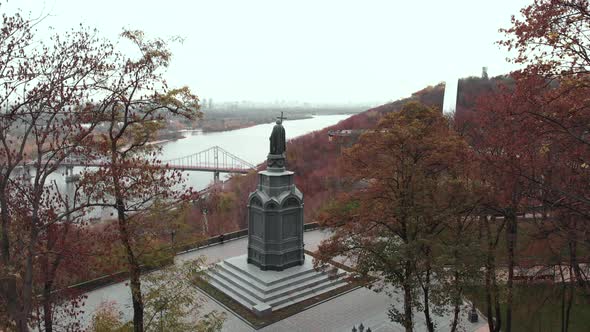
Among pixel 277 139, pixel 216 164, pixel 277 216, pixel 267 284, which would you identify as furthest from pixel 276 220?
pixel 216 164

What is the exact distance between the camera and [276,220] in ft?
55.5

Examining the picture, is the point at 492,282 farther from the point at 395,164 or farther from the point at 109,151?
the point at 109,151

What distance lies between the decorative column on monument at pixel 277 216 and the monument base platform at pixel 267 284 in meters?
0.55

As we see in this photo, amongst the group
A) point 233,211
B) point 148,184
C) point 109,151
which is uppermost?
point 109,151

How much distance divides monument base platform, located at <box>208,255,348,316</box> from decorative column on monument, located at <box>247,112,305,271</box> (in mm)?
555

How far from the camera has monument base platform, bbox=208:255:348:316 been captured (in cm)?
1523

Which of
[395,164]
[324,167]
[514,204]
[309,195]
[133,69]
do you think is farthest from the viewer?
[324,167]

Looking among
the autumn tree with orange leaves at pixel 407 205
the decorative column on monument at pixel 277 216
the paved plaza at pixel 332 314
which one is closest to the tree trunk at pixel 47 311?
the paved plaza at pixel 332 314

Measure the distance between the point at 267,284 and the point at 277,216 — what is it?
2.78m

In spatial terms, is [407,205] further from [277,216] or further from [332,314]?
[277,216]

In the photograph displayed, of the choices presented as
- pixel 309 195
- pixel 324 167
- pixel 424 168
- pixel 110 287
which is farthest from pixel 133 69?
pixel 324 167

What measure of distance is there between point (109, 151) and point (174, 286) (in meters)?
3.66

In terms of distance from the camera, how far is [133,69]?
28.5 feet

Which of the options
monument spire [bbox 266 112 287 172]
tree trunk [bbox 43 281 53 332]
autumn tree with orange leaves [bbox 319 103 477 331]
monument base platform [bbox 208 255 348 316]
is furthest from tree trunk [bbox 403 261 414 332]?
tree trunk [bbox 43 281 53 332]
